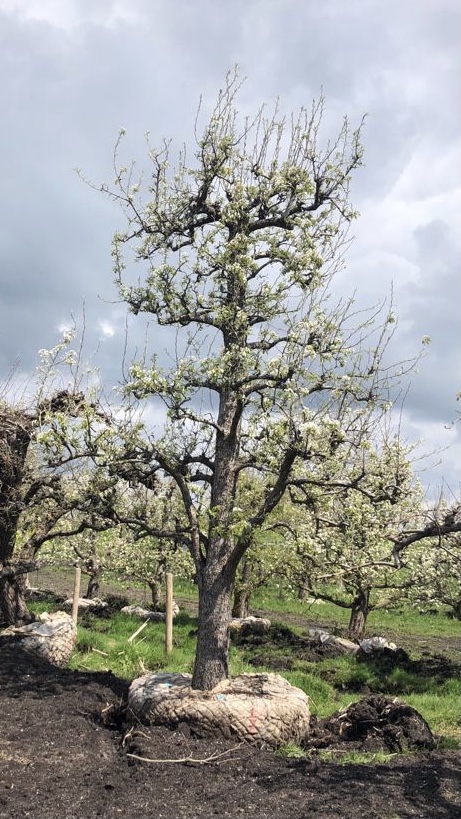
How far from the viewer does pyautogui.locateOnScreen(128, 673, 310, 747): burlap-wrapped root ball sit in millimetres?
9125

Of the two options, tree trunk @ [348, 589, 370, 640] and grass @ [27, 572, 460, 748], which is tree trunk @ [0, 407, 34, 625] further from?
tree trunk @ [348, 589, 370, 640]

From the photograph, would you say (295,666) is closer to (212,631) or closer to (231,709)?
(212,631)

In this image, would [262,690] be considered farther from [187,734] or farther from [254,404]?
[254,404]

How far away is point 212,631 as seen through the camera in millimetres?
10367

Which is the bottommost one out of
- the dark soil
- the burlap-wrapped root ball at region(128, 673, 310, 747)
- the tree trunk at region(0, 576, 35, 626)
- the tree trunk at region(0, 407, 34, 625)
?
the dark soil

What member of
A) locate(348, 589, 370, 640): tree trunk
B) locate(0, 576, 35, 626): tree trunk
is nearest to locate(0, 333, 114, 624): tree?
locate(0, 576, 35, 626): tree trunk

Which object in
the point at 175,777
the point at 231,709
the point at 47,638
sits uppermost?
the point at 47,638

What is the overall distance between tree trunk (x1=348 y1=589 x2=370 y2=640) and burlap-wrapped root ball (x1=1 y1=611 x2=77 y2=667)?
9.66 m

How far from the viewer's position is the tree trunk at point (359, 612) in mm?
21284

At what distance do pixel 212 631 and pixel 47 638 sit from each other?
5.43 metres

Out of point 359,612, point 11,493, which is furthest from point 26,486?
point 359,612

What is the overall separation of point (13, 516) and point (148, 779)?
9.02 m

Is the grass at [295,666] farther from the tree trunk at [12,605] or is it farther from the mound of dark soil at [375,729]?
the tree trunk at [12,605]

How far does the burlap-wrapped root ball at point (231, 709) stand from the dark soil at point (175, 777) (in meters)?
0.25
